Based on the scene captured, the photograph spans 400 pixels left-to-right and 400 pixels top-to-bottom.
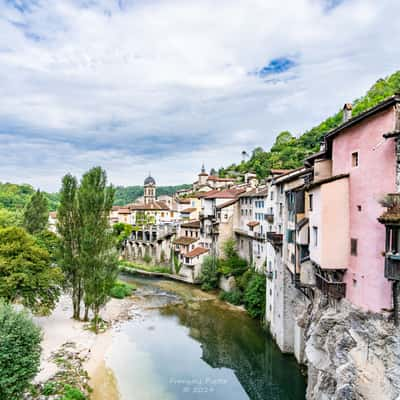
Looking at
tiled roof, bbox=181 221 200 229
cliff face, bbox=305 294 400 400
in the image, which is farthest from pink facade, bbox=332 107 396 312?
tiled roof, bbox=181 221 200 229

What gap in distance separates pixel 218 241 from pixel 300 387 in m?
24.5

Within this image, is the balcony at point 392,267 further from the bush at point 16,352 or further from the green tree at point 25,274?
the green tree at point 25,274

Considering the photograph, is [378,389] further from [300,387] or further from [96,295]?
[96,295]

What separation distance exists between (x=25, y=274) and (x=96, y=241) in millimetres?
6688

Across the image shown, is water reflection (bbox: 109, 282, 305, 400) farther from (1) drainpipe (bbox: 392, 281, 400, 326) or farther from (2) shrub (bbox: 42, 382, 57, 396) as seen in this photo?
(1) drainpipe (bbox: 392, 281, 400, 326)

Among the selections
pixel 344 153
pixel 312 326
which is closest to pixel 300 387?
pixel 312 326

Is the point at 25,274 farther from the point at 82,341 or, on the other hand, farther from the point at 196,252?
the point at 196,252

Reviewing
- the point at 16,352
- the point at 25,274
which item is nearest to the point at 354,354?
the point at 16,352

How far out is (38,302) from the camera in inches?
993

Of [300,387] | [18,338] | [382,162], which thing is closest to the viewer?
[382,162]

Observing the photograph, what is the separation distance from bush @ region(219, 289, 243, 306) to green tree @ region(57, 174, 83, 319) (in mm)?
15600

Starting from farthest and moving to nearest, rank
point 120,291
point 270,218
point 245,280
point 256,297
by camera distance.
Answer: point 120,291 < point 245,280 < point 270,218 < point 256,297

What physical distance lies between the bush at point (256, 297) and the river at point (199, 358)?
928 mm

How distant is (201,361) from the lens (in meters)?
24.2
